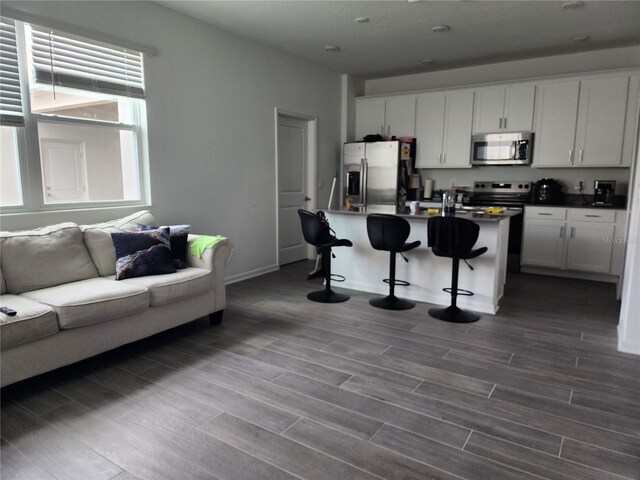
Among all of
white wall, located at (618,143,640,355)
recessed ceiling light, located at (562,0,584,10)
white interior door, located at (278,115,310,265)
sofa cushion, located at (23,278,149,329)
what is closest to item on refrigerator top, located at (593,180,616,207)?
recessed ceiling light, located at (562,0,584,10)

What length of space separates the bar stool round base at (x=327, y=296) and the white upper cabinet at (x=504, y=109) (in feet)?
10.8

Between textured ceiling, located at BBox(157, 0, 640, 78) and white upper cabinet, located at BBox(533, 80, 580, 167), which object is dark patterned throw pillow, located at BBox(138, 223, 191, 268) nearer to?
textured ceiling, located at BBox(157, 0, 640, 78)

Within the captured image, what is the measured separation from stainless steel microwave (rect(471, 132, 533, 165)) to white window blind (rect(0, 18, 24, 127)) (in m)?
5.24

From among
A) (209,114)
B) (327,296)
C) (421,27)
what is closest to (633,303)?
(327,296)

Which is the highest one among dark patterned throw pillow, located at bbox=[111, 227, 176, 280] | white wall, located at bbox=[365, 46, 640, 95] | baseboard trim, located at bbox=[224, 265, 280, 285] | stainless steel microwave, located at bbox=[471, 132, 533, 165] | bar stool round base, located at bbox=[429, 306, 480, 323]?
white wall, located at bbox=[365, 46, 640, 95]

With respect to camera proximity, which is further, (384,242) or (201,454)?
(384,242)

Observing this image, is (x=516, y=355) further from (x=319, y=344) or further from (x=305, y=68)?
(x=305, y=68)

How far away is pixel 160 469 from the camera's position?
72.1 inches

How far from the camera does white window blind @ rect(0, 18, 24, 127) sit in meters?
2.96

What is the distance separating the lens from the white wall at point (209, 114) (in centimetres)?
372

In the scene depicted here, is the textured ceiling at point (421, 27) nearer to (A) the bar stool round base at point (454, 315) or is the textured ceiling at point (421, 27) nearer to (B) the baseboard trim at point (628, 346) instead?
(A) the bar stool round base at point (454, 315)

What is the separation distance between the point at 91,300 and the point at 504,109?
5.40m

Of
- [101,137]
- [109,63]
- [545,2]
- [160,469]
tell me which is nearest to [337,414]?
[160,469]

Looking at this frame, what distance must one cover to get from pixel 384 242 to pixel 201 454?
2459 millimetres
